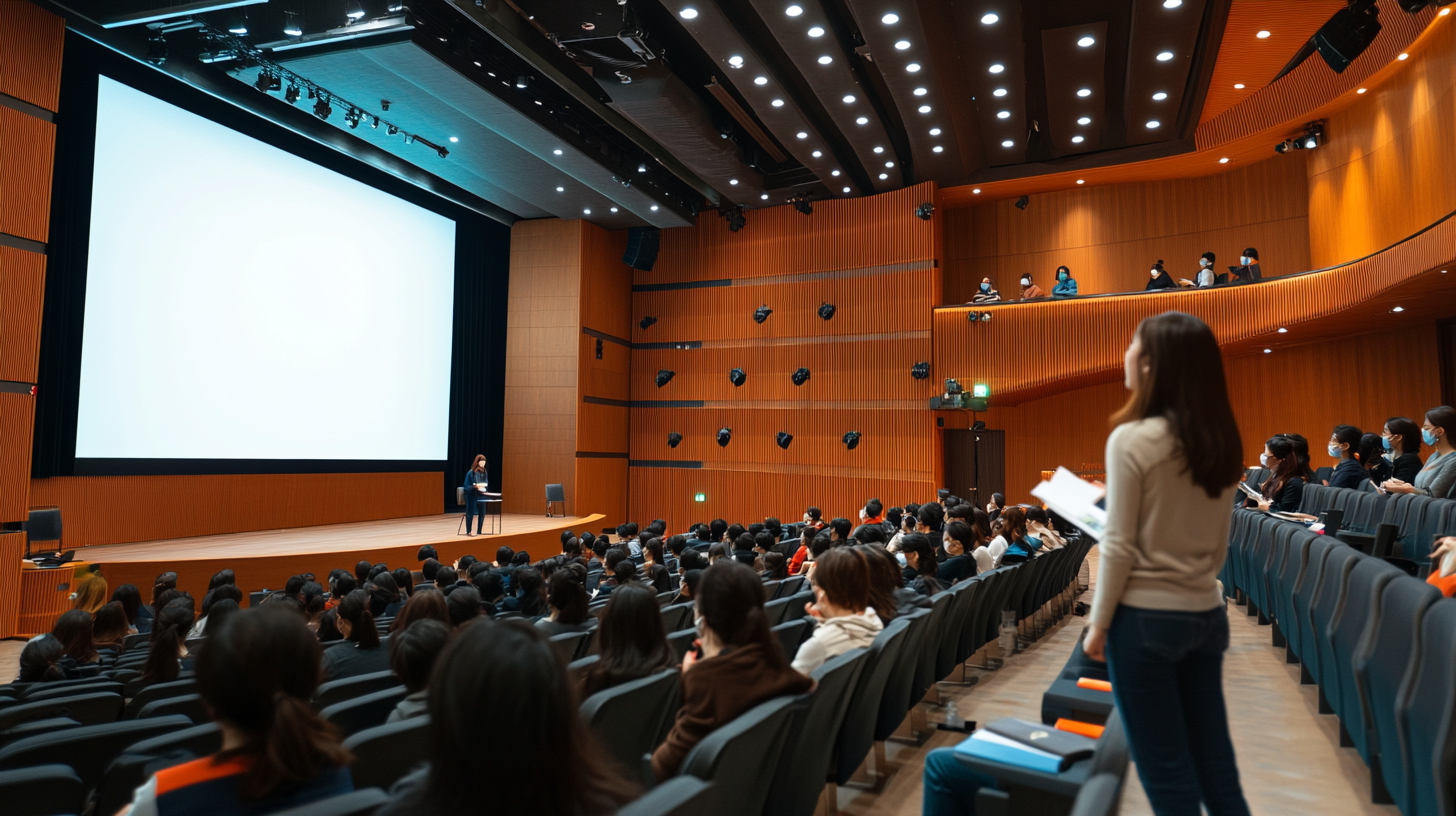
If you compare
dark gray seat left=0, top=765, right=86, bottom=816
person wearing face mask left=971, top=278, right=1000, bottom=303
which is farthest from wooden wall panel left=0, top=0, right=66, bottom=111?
person wearing face mask left=971, top=278, right=1000, bottom=303

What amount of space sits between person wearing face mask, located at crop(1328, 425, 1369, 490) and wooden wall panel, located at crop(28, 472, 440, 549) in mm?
12347

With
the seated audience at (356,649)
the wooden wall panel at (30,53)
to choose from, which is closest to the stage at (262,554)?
the wooden wall panel at (30,53)

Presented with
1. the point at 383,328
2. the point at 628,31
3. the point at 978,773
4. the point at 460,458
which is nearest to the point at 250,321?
the point at 383,328

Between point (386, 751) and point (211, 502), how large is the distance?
11.1 metres

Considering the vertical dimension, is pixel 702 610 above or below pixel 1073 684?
above

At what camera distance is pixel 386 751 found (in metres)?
1.93

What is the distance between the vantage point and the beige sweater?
1614 millimetres

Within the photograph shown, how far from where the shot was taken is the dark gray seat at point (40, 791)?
5.95 feet

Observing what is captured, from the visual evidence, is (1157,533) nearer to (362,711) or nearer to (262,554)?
(362,711)

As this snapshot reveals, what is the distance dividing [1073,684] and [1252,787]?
37.6 inches

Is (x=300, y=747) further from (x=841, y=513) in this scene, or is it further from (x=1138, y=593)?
(x=841, y=513)

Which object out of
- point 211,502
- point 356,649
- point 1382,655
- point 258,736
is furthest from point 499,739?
point 211,502

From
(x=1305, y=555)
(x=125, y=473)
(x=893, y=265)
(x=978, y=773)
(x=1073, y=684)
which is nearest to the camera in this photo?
(x=978, y=773)

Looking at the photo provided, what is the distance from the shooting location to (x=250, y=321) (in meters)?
11.3
